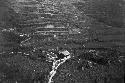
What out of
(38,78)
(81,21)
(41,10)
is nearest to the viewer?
(38,78)

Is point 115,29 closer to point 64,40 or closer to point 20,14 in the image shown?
point 64,40

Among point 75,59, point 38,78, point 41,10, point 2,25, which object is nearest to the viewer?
point 38,78

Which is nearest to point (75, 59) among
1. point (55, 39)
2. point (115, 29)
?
point (55, 39)

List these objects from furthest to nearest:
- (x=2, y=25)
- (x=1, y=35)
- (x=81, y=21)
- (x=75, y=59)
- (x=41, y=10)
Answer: (x=41, y=10), (x=81, y=21), (x=2, y=25), (x=1, y=35), (x=75, y=59)

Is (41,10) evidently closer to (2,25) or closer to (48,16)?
(48,16)

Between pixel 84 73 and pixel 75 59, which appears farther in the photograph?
pixel 75 59

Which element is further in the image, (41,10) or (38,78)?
(41,10)

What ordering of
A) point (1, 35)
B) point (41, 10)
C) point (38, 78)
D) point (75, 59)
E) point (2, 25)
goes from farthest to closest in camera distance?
point (41, 10) → point (2, 25) → point (1, 35) → point (75, 59) → point (38, 78)

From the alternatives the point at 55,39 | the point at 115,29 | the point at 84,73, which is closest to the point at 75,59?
the point at 84,73
